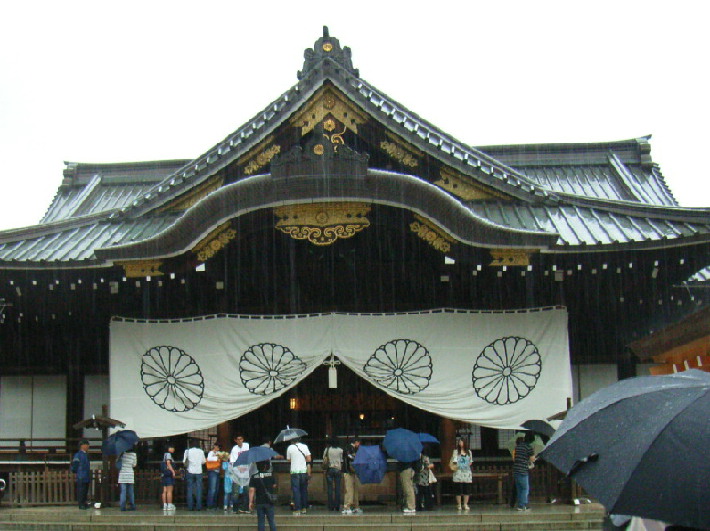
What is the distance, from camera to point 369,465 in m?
12.3

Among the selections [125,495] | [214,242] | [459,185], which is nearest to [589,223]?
[459,185]

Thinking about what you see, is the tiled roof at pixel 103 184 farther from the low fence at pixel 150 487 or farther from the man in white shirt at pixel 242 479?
the man in white shirt at pixel 242 479

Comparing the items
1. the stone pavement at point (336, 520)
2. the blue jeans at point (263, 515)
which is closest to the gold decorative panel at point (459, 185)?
the stone pavement at point (336, 520)

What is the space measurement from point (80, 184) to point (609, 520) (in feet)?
63.0

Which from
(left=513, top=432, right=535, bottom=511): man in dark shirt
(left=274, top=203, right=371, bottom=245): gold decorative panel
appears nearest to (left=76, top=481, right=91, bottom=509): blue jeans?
(left=274, top=203, right=371, bottom=245): gold decorative panel

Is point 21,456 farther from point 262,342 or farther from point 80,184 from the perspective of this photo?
point 80,184

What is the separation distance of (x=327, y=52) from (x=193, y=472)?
6485 mm

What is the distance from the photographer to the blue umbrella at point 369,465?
1228 cm

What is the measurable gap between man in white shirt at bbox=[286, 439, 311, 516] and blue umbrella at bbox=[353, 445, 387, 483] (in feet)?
2.29

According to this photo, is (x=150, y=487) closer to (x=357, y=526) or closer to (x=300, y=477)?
(x=300, y=477)

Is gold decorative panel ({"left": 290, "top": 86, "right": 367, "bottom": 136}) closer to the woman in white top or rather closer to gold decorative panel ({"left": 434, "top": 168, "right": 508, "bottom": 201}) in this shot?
gold decorative panel ({"left": 434, "top": 168, "right": 508, "bottom": 201})

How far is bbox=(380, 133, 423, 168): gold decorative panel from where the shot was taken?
1320 centimetres

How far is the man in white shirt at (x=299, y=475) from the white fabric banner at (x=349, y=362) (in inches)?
45.2

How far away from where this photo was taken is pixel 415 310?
551 inches
